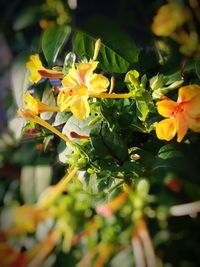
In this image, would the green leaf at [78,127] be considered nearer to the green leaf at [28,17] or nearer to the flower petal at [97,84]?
the flower petal at [97,84]

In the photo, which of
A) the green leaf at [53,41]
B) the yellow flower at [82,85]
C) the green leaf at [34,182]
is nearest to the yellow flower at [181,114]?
the yellow flower at [82,85]

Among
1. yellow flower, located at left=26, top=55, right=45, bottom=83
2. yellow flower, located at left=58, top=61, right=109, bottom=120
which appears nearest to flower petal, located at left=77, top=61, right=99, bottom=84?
yellow flower, located at left=58, top=61, right=109, bottom=120

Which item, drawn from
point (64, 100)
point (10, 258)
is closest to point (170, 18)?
point (64, 100)

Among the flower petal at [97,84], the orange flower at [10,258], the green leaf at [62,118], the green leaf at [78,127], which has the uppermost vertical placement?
the flower petal at [97,84]

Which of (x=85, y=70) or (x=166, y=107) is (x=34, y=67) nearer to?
(x=85, y=70)

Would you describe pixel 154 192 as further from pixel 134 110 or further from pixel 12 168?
pixel 12 168

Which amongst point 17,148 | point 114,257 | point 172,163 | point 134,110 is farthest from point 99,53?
point 17,148
